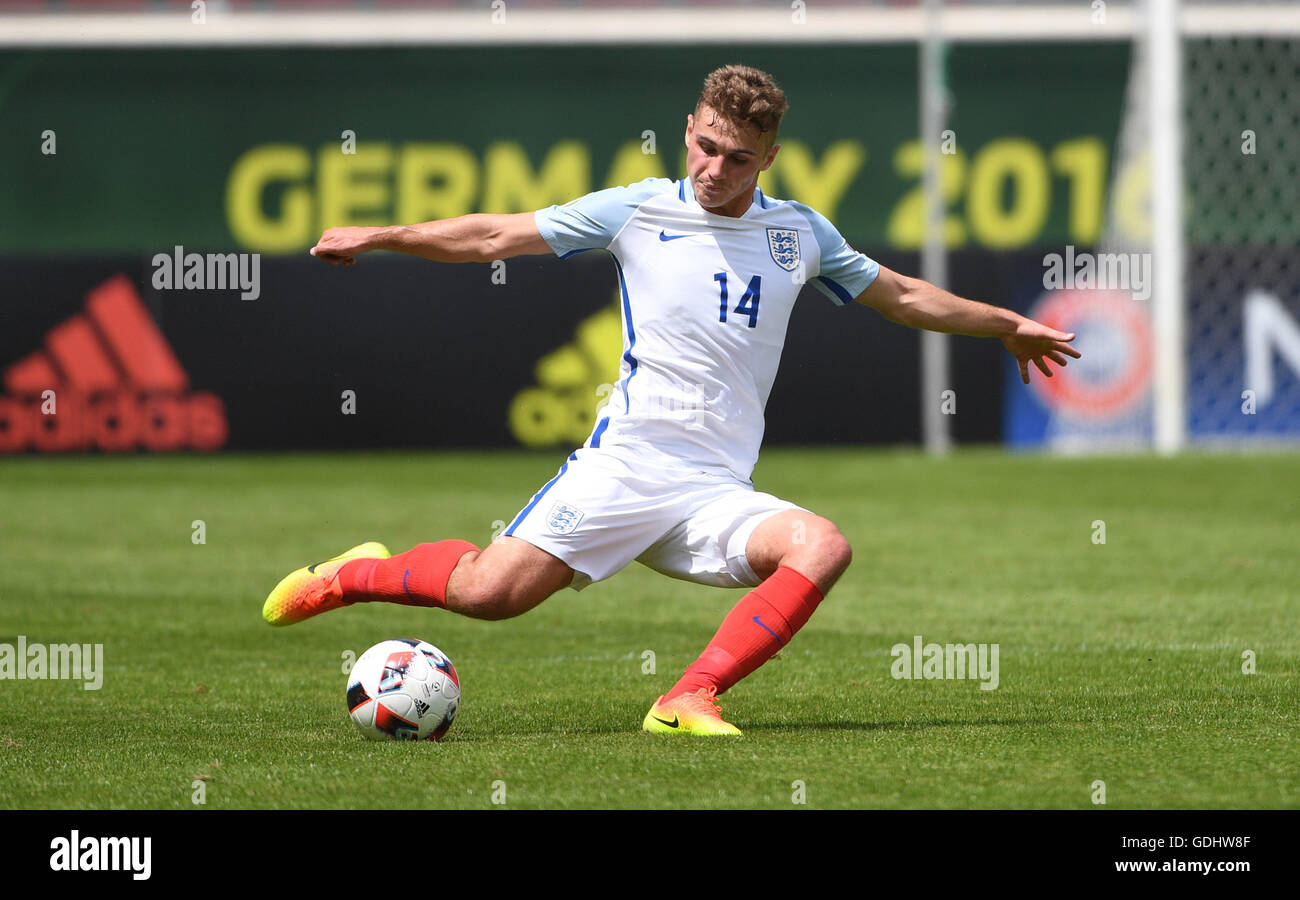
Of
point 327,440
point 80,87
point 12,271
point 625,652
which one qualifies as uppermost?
point 80,87

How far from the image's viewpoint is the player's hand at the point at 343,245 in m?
5.44

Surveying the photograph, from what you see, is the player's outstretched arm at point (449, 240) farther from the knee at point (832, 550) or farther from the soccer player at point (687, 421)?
the knee at point (832, 550)

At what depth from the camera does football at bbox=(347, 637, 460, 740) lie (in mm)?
5566

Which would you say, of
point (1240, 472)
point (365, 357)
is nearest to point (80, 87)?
point (365, 357)

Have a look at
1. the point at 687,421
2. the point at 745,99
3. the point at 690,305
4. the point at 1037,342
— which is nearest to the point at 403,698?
the point at 687,421

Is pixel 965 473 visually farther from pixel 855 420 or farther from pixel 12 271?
pixel 12 271

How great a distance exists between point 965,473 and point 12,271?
377 inches

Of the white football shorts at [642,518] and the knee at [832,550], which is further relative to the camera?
the white football shorts at [642,518]

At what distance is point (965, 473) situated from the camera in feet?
51.8

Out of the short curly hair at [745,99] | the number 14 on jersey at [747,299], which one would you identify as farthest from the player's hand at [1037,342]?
the short curly hair at [745,99]

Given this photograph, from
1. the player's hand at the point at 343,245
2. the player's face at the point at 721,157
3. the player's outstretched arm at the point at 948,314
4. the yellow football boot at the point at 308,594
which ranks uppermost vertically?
the player's face at the point at 721,157

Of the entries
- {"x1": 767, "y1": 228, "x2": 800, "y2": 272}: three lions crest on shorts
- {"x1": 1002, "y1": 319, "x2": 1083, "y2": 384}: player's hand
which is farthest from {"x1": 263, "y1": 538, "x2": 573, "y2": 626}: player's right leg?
{"x1": 1002, "y1": 319, "x2": 1083, "y2": 384}: player's hand

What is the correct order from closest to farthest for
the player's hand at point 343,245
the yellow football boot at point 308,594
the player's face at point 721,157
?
1. the player's hand at point 343,245
2. the player's face at point 721,157
3. the yellow football boot at point 308,594

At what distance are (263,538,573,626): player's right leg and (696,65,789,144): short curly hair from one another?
4.66ft
